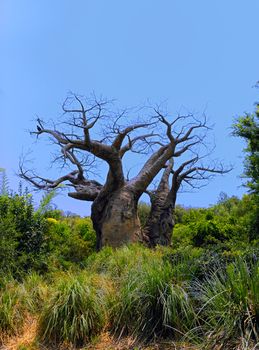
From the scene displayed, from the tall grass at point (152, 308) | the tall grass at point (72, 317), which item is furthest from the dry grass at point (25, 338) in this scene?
the tall grass at point (152, 308)

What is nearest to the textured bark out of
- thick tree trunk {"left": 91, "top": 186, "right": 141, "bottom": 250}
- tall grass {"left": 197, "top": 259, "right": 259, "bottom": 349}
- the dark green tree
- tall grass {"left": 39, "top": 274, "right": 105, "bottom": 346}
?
thick tree trunk {"left": 91, "top": 186, "right": 141, "bottom": 250}

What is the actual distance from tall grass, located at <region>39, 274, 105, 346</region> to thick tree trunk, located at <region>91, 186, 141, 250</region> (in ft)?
25.5

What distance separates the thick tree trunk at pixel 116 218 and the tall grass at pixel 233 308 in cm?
879

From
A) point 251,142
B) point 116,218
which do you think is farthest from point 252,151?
point 116,218

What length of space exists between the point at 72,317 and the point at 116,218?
8.40 meters

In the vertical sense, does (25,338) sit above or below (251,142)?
below

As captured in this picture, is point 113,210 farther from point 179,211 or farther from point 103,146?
point 179,211

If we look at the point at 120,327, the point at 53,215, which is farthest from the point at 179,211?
the point at 120,327

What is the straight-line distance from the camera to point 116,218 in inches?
574

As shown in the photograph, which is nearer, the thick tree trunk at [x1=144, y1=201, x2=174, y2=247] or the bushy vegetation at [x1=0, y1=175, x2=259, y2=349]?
the bushy vegetation at [x1=0, y1=175, x2=259, y2=349]

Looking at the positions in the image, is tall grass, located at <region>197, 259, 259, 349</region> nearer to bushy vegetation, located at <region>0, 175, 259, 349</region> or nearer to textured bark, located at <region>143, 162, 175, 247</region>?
bushy vegetation, located at <region>0, 175, 259, 349</region>

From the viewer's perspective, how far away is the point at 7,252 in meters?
8.32

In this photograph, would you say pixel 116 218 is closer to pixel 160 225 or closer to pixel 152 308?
pixel 160 225

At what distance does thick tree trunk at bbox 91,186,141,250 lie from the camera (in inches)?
569
